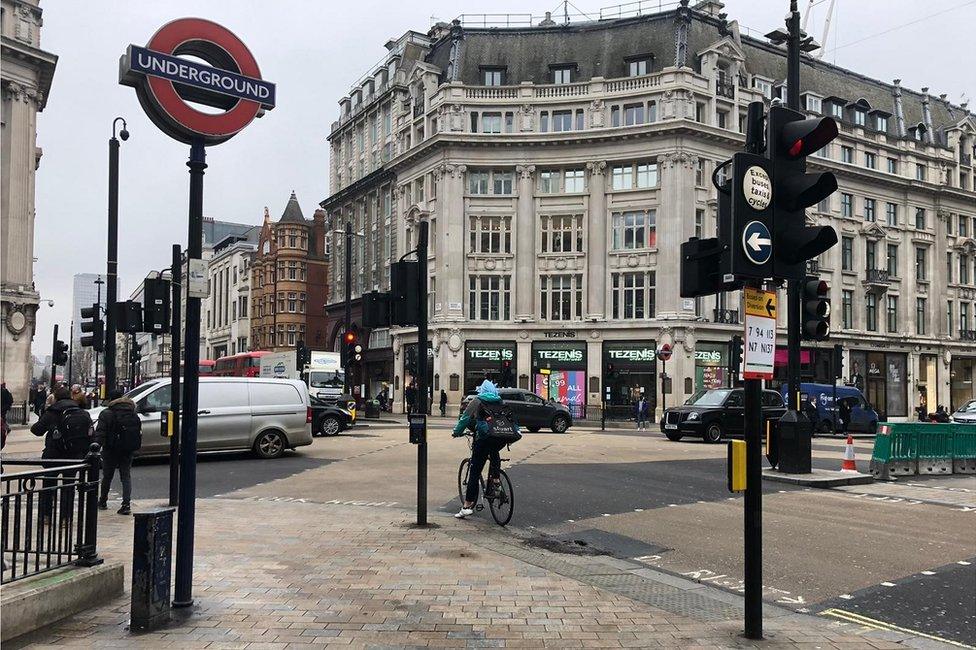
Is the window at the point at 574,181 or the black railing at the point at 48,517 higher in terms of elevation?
the window at the point at 574,181

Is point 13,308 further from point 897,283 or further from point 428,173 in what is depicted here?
point 897,283

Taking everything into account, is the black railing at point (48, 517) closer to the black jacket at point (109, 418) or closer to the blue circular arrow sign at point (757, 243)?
the blue circular arrow sign at point (757, 243)

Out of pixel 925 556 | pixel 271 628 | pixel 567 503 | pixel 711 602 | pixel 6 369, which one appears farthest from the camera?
pixel 6 369

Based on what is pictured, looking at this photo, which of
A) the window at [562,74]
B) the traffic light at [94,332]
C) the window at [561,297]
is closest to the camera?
the traffic light at [94,332]

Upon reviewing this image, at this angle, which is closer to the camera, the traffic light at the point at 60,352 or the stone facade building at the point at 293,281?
the traffic light at the point at 60,352

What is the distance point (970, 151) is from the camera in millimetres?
61469

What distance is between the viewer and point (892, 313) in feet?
186

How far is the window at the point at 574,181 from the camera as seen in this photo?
158ft

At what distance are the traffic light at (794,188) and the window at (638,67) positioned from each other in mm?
44502

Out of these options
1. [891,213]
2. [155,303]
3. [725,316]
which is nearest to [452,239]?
[725,316]

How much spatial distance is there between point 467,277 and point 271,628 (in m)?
43.8

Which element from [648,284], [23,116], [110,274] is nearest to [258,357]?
[23,116]

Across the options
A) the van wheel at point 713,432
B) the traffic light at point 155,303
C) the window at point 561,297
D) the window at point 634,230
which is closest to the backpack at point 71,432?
the traffic light at point 155,303

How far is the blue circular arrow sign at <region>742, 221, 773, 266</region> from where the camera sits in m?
5.30
